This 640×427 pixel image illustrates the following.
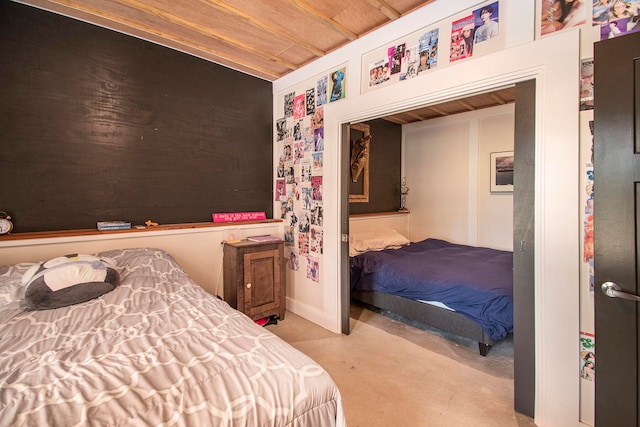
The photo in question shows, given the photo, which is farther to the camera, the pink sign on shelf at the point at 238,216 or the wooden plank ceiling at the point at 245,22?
the pink sign on shelf at the point at 238,216

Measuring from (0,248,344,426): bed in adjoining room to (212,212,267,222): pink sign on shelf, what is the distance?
4.31 ft

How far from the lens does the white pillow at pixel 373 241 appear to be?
11.8ft

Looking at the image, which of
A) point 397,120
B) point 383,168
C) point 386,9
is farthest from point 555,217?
point 397,120

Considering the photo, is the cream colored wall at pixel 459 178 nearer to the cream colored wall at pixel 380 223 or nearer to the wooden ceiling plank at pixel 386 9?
the cream colored wall at pixel 380 223

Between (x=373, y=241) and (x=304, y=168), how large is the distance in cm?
144

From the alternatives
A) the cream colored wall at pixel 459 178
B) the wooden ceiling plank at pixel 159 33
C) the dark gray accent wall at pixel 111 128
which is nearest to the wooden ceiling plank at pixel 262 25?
the wooden ceiling plank at pixel 159 33

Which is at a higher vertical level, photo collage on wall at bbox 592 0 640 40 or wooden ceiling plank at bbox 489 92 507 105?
wooden ceiling plank at bbox 489 92 507 105

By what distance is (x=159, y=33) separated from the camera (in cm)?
245

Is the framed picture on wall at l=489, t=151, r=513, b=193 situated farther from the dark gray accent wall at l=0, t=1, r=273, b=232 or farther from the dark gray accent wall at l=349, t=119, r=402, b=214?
the dark gray accent wall at l=0, t=1, r=273, b=232

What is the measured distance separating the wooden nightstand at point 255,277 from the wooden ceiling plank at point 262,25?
6.21 ft

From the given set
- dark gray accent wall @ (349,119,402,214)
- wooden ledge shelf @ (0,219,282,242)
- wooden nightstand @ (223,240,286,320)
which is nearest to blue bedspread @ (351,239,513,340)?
wooden nightstand @ (223,240,286,320)

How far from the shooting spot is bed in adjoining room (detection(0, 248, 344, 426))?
2.71 ft

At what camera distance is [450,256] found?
3.48 m

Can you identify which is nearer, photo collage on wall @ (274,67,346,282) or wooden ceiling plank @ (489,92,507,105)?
photo collage on wall @ (274,67,346,282)
